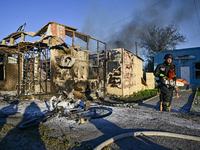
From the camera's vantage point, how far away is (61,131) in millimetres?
3383

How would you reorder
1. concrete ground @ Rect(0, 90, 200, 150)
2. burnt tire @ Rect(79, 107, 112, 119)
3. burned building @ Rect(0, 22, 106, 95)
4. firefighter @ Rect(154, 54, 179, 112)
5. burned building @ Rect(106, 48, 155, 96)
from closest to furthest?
1. concrete ground @ Rect(0, 90, 200, 150)
2. burnt tire @ Rect(79, 107, 112, 119)
3. firefighter @ Rect(154, 54, 179, 112)
4. burned building @ Rect(0, 22, 106, 95)
5. burned building @ Rect(106, 48, 155, 96)

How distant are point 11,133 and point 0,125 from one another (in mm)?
894

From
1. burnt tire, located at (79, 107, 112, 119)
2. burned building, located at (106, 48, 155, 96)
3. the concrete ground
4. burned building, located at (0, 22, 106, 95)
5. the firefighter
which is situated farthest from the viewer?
burned building, located at (106, 48, 155, 96)

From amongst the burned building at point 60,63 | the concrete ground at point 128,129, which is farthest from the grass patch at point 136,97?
the concrete ground at point 128,129

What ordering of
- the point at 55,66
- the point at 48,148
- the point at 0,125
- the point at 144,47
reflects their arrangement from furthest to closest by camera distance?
the point at 144,47 → the point at 55,66 → the point at 0,125 → the point at 48,148

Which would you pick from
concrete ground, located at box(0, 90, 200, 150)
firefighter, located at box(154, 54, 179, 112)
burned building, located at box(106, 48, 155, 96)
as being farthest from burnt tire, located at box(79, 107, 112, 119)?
burned building, located at box(106, 48, 155, 96)

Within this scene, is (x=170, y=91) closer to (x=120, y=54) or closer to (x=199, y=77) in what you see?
(x=120, y=54)

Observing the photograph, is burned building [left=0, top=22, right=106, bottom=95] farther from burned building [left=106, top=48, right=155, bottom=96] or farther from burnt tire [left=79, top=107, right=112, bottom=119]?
burnt tire [left=79, top=107, right=112, bottom=119]

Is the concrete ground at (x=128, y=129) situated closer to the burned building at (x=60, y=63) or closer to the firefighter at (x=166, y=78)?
the firefighter at (x=166, y=78)

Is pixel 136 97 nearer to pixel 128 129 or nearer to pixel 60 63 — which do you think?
pixel 60 63

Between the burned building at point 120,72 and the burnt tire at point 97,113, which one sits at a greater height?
the burned building at point 120,72

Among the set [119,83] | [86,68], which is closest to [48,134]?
[86,68]

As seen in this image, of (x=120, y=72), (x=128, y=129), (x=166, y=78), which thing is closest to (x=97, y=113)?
(x=128, y=129)

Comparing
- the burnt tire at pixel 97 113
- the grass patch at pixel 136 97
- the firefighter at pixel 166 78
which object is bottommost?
the grass patch at pixel 136 97
